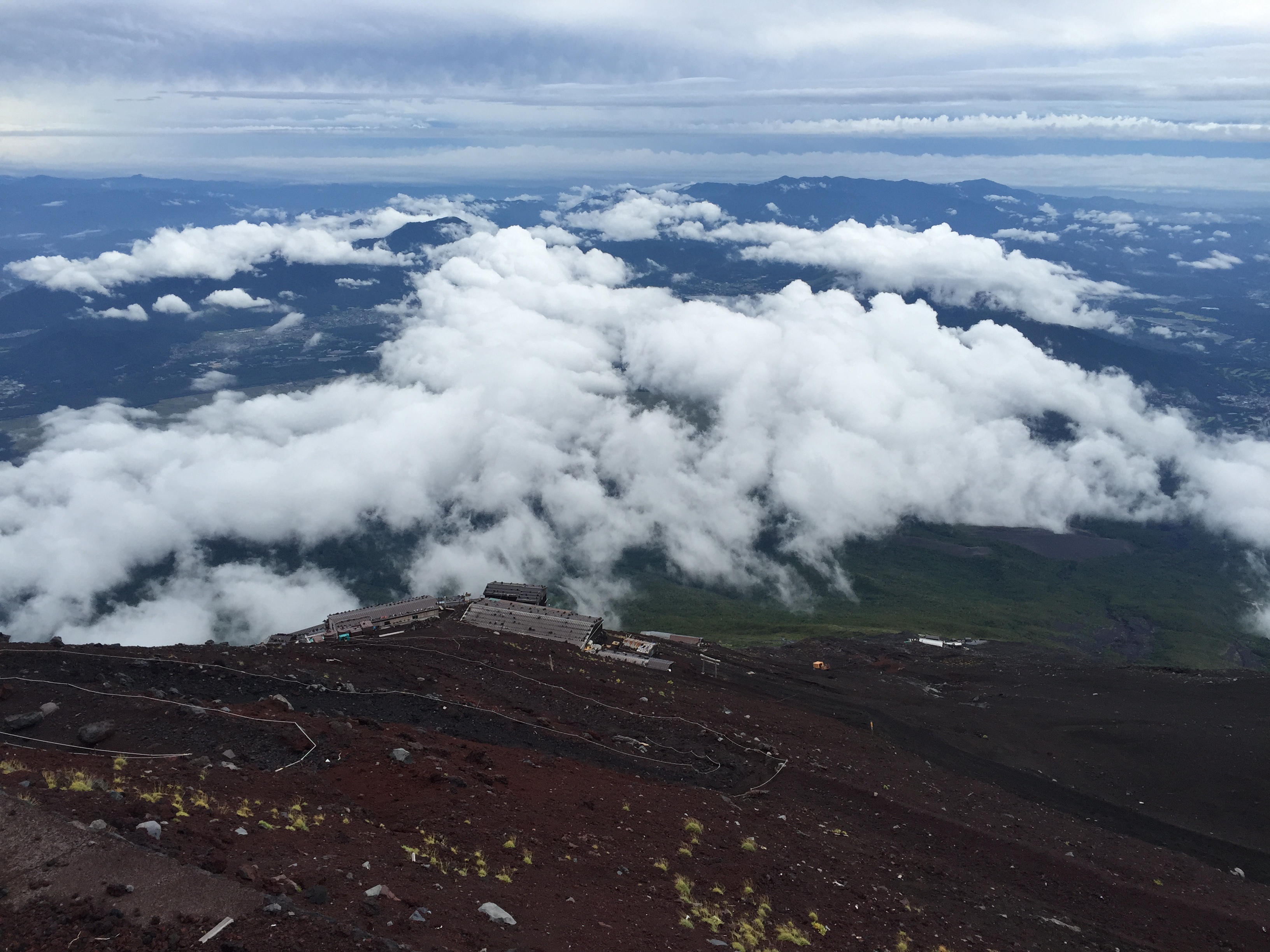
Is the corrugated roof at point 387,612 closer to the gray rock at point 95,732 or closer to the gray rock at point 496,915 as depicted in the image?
the gray rock at point 95,732

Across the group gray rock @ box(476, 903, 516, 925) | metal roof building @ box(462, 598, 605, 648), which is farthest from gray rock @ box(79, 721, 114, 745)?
metal roof building @ box(462, 598, 605, 648)

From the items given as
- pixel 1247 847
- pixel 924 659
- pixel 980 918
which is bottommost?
pixel 924 659

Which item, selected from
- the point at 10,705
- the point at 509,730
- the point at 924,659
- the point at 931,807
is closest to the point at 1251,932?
the point at 931,807

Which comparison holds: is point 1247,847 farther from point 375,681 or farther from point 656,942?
point 375,681

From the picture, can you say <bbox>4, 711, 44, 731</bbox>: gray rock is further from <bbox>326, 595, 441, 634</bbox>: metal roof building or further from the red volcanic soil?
<bbox>326, 595, 441, 634</bbox>: metal roof building

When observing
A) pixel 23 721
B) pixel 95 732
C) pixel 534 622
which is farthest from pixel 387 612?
pixel 95 732

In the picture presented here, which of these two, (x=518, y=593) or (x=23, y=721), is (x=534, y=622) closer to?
(x=518, y=593)
